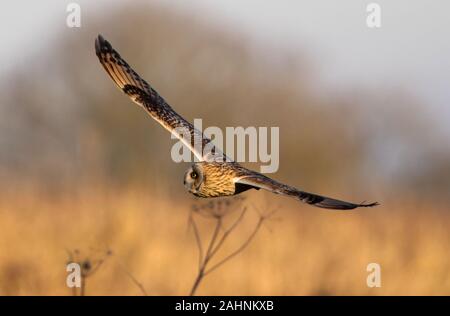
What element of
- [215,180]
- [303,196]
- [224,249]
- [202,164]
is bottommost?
[303,196]

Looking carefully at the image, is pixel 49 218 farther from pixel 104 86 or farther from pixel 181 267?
pixel 104 86

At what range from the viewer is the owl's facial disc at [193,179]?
772 cm

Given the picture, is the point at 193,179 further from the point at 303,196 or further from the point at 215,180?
the point at 303,196

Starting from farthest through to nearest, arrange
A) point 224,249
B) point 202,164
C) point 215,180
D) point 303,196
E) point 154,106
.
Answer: point 224,249 < point 154,106 < point 202,164 < point 215,180 < point 303,196

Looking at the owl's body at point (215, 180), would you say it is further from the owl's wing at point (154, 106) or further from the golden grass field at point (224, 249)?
the golden grass field at point (224, 249)

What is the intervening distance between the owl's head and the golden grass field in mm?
1535

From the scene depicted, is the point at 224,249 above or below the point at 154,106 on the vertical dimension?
below

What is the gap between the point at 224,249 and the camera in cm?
1053

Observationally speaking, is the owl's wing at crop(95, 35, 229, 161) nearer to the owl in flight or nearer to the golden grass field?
the owl in flight

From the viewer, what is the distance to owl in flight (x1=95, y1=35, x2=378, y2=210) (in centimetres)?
663

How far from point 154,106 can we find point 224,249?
2.51 m

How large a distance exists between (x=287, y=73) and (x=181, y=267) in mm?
10437

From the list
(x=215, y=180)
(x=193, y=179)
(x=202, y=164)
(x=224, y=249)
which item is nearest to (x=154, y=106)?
(x=202, y=164)
